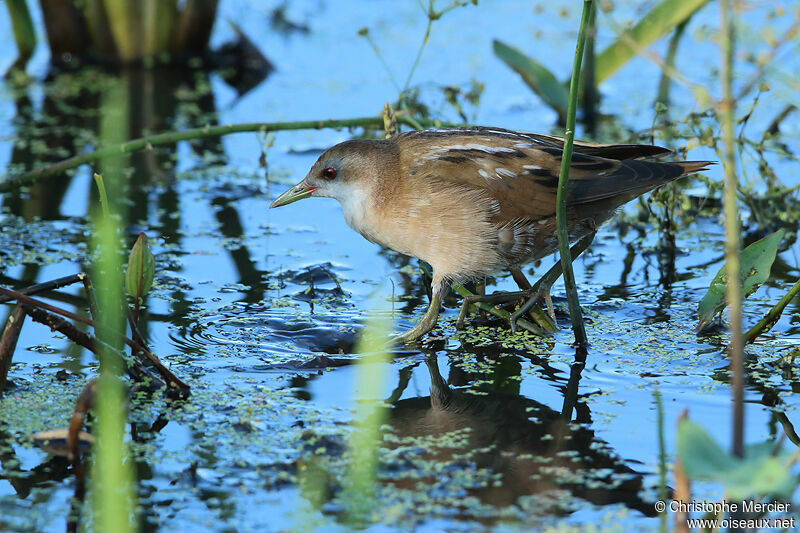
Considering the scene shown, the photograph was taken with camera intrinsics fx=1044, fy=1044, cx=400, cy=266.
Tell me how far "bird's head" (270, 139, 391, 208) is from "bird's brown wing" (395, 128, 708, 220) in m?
0.13

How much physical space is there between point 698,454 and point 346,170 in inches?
96.0

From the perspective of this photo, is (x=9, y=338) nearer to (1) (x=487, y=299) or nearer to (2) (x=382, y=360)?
(2) (x=382, y=360)

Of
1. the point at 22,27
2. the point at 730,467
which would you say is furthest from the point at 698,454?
the point at 22,27

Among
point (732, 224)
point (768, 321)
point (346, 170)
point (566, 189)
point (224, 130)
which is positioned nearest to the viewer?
point (732, 224)

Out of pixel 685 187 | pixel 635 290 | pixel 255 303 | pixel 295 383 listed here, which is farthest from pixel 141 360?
pixel 685 187

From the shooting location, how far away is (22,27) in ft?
25.6

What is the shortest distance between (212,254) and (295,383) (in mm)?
1695

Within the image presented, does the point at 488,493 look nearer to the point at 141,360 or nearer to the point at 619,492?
the point at 619,492

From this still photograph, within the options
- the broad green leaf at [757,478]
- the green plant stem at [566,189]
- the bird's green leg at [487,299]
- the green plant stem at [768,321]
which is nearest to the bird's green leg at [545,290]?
the bird's green leg at [487,299]

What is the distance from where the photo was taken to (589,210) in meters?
4.19

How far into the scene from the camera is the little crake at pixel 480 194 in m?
4.12

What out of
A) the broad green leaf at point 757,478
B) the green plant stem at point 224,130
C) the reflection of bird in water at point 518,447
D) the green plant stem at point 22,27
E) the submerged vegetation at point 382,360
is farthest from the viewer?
the green plant stem at point 22,27

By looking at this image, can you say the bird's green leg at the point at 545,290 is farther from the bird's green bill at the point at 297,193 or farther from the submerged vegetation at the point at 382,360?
the bird's green bill at the point at 297,193

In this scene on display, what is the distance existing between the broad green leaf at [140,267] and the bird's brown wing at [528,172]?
1.14m
